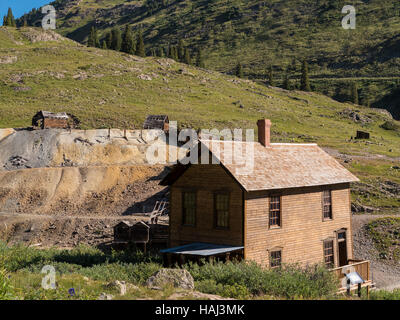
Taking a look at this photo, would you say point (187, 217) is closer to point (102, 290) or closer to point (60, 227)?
point (102, 290)

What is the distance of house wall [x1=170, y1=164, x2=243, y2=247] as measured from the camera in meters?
23.0

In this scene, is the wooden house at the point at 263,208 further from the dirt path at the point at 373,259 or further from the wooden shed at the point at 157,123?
the wooden shed at the point at 157,123

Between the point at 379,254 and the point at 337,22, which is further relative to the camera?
the point at 337,22

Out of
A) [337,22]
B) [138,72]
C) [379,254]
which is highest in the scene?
[337,22]

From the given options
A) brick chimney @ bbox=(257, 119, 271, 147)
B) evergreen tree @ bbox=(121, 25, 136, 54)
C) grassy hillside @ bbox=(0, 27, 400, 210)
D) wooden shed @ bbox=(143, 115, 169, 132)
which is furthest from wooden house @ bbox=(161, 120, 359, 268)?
evergreen tree @ bbox=(121, 25, 136, 54)

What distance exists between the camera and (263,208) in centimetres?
2355

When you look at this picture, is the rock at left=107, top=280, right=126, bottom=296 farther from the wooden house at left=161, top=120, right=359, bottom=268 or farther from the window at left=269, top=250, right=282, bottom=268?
the window at left=269, top=250, right=282, bottom=268

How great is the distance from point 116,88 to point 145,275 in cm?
7467

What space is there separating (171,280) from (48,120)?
49.8m

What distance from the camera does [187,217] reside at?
84.0ft

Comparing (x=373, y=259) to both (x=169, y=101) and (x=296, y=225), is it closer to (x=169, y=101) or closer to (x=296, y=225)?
(x=296, y=225)

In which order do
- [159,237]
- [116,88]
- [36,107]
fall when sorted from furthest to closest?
[116,88], [36,107], [159,237]

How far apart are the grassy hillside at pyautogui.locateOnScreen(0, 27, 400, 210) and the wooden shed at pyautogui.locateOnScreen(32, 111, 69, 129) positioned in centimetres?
419
